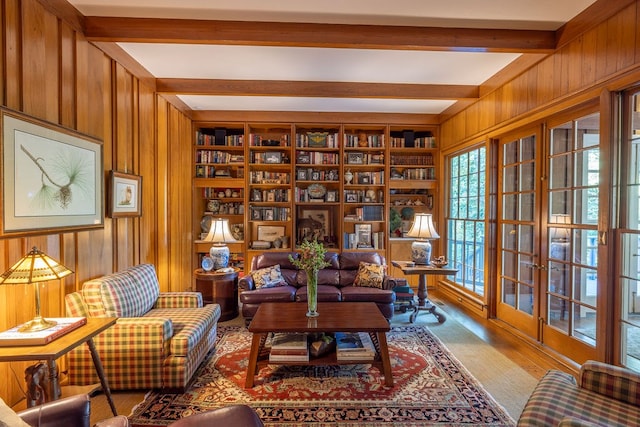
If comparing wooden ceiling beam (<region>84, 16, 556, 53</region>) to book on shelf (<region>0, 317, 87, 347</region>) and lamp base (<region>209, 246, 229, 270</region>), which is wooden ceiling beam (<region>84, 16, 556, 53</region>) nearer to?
book on shelf (<region>0, 317, 87, 347</region>)

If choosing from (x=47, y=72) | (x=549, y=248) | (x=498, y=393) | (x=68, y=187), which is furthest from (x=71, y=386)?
(x=549, y=248)

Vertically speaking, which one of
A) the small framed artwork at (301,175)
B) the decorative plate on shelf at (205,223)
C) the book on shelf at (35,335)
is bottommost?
the book on shelf at (35,335)

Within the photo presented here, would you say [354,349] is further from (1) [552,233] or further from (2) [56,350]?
(1) [552,233]

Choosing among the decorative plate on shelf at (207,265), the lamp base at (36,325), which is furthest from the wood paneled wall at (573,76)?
the lamp base at (36,325)

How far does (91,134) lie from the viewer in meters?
2.95

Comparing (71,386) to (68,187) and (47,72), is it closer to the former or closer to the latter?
(68,187)

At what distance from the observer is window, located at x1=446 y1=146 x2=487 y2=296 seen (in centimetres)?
453

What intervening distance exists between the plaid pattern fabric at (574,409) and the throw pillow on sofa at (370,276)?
2488mm

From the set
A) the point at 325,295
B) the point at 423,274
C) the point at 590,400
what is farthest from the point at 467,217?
the point at 590,400

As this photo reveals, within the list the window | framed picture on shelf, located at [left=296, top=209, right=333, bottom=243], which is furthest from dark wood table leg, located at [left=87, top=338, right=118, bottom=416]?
the window

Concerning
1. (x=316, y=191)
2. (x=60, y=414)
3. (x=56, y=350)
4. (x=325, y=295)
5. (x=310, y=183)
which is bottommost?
(x=325, y=295)

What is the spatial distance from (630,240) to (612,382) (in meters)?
1.20

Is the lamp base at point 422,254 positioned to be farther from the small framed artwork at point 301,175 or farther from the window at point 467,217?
the small framed artwork at point 301,175

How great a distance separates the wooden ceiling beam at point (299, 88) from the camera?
163 inches
